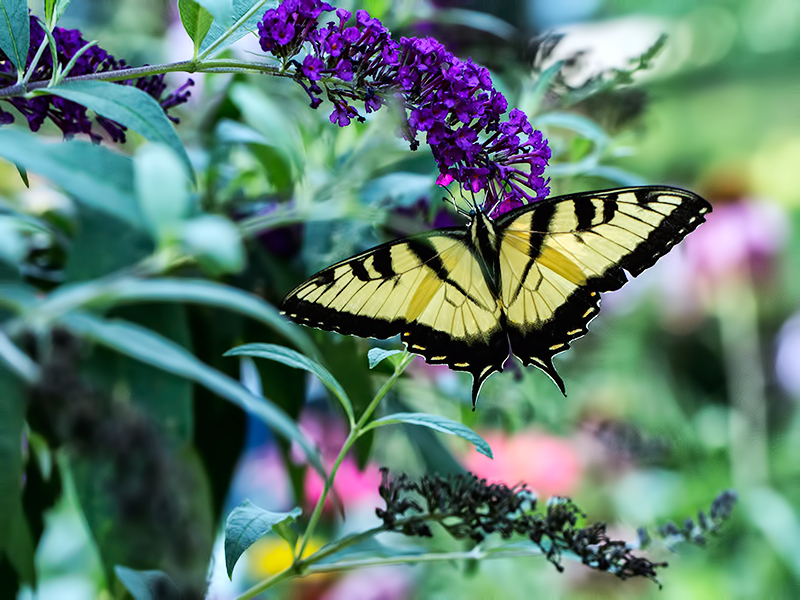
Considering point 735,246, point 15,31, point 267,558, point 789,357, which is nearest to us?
point 15,31

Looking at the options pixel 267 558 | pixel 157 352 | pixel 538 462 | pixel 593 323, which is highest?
pixel 593 323

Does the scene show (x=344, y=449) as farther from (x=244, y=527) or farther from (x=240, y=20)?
(x=240, y=20)

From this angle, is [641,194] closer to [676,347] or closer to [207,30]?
[207,30]

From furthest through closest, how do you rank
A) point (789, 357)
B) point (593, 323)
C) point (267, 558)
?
point (789, 357), point (267, 558), point (593, 323)

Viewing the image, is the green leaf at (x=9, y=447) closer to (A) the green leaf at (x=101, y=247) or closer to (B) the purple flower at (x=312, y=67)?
(A) the green leaf at (x=101, y=247)

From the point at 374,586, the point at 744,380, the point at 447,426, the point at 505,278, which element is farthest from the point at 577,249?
the point at 744,380
